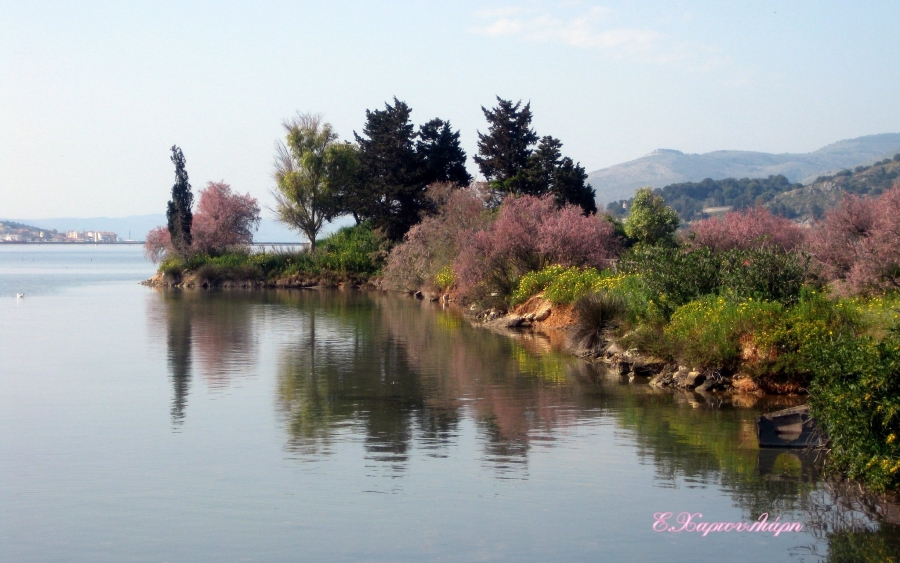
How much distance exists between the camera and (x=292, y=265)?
66.3 metres

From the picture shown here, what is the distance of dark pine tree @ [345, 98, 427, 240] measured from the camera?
60.4m

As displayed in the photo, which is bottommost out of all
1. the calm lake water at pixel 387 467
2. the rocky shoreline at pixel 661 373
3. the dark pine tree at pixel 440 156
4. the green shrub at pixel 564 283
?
the calm lake water at pixel 387 467

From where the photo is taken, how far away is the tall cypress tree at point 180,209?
67312 mm

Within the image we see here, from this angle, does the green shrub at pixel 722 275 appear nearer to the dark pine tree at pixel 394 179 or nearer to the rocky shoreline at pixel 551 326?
the rocky shoreline at pixel 551 326

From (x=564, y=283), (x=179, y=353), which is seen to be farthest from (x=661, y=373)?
(x=179, y=353)

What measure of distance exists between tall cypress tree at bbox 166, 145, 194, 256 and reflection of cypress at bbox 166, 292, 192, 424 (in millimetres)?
22645

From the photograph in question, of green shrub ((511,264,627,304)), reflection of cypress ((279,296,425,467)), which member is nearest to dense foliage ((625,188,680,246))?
green shrub ((511,264,627,304))

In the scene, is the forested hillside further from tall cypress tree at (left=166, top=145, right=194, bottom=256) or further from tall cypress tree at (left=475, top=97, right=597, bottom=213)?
tall cypress tree at (left=166, top=145, right=194, bottom=256)

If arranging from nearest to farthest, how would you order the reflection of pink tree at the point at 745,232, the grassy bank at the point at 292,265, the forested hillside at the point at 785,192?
the reflection of pink tree at the point at 745,232 < the grassy bank at the point at 292,265 < the forested hillside at the point at 785,192

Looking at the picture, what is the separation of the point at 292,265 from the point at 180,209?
9.55 metres

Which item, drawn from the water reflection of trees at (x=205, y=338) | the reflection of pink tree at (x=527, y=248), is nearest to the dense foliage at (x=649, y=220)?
the reflection of pink tree at (x=527, y=248)

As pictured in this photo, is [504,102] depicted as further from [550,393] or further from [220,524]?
[220,524]

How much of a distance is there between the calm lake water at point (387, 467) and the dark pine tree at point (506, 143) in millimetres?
34590

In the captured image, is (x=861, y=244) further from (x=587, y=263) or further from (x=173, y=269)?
(x=173, y=269)
